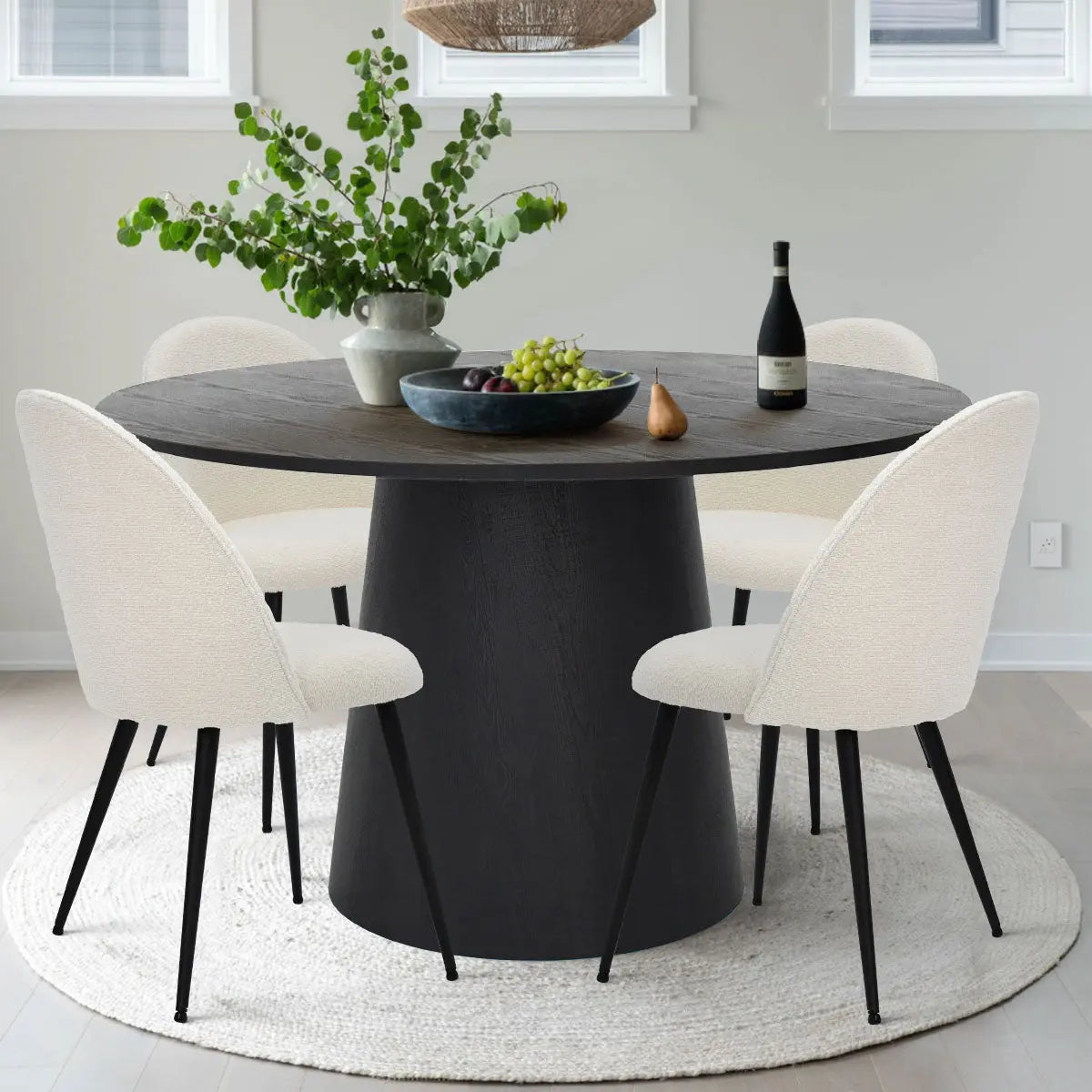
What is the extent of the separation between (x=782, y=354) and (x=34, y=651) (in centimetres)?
242

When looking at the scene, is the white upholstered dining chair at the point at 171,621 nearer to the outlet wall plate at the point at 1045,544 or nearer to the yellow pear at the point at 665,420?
the yellow pear at the point at 665,420

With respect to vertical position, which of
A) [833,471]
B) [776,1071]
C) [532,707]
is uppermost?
[833,471]

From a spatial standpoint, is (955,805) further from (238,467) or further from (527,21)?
(238,467)

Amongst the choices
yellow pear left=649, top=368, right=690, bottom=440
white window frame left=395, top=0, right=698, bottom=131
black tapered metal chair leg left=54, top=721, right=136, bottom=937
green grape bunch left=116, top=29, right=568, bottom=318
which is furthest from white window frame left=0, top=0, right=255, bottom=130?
yellow pear left=649, top=368, right=690, bottom=440

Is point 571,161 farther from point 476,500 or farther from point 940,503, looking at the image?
point 940,503

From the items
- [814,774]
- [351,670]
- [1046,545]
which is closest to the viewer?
[351,670]

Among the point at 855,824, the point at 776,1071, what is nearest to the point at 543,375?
the point at 855,824

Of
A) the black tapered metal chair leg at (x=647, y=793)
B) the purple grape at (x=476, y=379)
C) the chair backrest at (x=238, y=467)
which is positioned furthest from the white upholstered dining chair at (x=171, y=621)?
the chair backrest at (x=238, y=467)

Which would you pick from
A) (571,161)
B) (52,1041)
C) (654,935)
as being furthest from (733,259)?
(52,1041)

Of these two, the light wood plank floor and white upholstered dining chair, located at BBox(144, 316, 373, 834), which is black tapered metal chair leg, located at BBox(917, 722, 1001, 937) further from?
white upholstered dining chair, located at BBox(144, 316, 373, 834)

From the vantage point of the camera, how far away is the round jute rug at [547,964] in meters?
2.12

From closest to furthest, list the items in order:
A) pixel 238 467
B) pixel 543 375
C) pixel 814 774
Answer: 1. pixel 543 375
2. pixel 814 774
3. pixel 238 467

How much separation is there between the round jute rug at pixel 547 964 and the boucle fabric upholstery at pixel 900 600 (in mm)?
435

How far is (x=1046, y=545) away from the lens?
402cm
